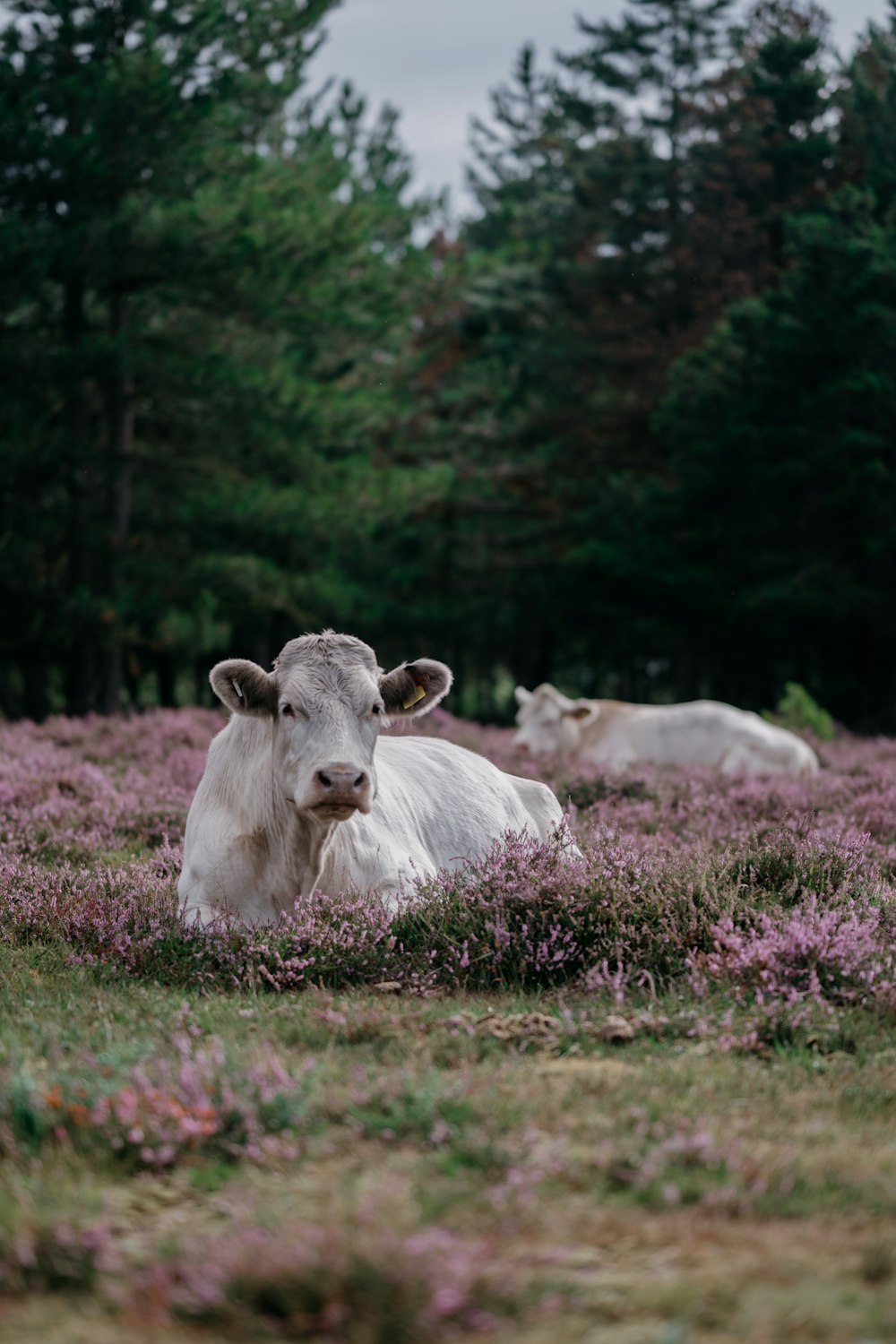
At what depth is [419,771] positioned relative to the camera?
7.17 m

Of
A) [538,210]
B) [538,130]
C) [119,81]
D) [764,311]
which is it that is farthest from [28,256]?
[538,130]

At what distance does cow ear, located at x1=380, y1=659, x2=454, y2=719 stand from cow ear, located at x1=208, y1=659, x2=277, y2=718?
523 mm

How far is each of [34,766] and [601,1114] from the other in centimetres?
839

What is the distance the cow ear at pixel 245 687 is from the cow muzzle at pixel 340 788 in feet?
2.19

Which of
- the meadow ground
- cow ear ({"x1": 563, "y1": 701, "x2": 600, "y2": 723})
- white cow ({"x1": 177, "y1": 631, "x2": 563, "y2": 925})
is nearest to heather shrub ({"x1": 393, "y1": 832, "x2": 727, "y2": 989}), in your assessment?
the meadow ground

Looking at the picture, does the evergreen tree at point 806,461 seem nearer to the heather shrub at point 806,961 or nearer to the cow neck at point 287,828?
the cow neck at point 287,828

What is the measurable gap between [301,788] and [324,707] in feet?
1.39

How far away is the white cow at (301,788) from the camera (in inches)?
218

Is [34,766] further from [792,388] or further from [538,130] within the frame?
[538,130]

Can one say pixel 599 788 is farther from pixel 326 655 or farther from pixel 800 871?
pixel 326 655

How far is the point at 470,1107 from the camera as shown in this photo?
3346 mm

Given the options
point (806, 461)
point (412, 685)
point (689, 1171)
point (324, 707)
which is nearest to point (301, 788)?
point (324, 707)

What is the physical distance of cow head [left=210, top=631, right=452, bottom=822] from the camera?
5.32m

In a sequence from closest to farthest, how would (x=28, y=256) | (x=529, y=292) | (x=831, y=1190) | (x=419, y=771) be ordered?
(x=831, y=1190) < (x=419, y=771) < (x=28, y=256) < (x=529, y=292)
